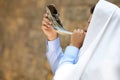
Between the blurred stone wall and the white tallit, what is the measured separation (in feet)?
5.54

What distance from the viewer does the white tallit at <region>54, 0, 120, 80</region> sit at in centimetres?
137

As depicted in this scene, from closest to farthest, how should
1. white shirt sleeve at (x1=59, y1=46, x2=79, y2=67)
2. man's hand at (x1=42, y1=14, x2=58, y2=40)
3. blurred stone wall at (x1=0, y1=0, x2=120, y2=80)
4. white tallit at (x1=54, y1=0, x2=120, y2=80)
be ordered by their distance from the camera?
white tallit at (x1=54, y1=0, x2=120, y2=80), white shirt sleeve at (x1=59, y1=46, x2=79, y2=67), man's hand at (x1=42, y1=14, x2=58, y2=40), blurred stone wall at (x1=0, y1=0, x2=120, y2=80)

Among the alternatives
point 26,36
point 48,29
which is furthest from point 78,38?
point 26,36

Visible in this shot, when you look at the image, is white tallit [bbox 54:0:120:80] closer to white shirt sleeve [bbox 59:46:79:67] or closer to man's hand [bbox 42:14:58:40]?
white shirt sleeve [bbox 59:46:79:67]

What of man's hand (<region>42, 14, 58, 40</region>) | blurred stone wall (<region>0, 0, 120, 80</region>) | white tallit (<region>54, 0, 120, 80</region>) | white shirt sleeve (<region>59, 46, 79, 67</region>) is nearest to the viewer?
white tallit (<region>54, 0, 120, 80</region>)

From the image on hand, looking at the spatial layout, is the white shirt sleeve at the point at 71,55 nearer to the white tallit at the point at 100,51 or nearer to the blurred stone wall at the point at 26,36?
the white tallit at the point at 100,51

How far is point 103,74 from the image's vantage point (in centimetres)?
137

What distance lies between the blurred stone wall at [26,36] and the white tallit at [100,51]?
1690mm

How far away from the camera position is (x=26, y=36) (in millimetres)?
3607

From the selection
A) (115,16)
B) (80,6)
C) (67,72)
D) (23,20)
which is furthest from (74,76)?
(23,20)

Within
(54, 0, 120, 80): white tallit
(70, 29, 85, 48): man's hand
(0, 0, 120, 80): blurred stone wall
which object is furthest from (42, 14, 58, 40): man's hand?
(0, 0, 120, 80): blurred stone wall

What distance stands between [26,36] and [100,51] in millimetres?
2257

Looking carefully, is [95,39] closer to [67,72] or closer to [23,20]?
[67,72]

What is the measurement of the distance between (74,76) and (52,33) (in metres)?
0.37
